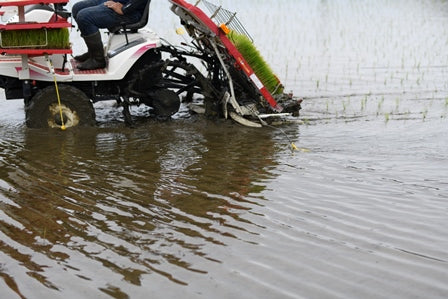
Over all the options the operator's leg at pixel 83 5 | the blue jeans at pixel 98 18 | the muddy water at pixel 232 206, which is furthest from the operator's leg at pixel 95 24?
the muddy water at pixel 232 206

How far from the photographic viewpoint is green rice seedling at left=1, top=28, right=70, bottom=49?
640cm

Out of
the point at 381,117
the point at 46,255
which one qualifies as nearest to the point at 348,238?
the point at 46,255

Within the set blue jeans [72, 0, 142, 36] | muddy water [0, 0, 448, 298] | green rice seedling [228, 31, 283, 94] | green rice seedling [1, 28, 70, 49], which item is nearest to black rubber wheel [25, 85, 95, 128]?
muddy water [0, 0, 448, 298]

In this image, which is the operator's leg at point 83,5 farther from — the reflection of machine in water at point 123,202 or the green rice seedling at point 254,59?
the green rice seedling at point 254,59

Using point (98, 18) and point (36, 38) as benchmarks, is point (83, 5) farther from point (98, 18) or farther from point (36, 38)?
point (36, 38)

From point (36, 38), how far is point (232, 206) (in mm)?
3143

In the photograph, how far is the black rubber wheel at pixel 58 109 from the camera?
22.4 ft

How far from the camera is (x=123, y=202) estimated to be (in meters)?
4.44

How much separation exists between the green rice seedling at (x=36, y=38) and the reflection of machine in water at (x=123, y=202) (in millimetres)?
880

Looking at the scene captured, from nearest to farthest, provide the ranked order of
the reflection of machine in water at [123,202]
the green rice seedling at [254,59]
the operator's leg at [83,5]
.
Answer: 1. the reflection of machine in water at [123,202]
2. the green rice seedling at [254,59]
3. the operator's leg at [83,5]

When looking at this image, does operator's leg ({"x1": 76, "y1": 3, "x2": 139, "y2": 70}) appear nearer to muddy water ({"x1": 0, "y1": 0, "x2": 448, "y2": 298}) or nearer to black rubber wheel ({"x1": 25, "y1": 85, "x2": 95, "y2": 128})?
black rubber wheel ({"x1": 25, "y1": 85, "x2": 95, "y2": 128})

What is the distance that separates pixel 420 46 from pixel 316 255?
11.0m

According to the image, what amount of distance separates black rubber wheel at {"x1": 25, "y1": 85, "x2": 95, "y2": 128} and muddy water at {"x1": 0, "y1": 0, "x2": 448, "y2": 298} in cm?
16

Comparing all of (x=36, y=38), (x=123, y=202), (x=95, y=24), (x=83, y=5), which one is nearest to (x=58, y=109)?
(x=36, y=38)
